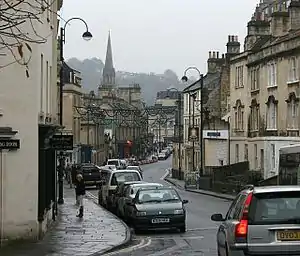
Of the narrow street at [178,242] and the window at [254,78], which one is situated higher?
the window at [254,78]

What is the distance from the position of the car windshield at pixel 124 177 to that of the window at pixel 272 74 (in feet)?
59.3

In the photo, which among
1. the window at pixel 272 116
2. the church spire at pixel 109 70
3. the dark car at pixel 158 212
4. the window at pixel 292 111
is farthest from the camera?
the church spire at pixel 109 70

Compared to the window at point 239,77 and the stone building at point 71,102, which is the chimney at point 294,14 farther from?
the stone building at point 71,102

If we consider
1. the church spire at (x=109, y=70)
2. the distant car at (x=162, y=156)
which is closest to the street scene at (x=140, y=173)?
the church spire at (x=109, y=70)

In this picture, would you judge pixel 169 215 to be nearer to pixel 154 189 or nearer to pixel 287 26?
pixel 154 189

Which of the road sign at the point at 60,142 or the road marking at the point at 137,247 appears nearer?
the road marking at the point at 137,247

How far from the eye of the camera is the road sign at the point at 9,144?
1953cm

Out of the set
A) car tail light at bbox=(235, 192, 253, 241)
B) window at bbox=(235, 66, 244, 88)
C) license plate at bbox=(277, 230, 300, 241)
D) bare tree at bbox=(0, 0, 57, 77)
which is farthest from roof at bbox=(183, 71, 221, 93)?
license plate at bbox=(277, 230, 300, 241)

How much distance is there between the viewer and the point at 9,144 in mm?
19688

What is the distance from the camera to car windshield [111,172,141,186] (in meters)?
36.1

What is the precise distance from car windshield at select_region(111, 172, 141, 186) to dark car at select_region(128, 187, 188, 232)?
34.0 feet

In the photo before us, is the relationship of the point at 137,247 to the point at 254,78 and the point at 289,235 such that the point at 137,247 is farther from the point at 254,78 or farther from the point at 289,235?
the point at 254,78

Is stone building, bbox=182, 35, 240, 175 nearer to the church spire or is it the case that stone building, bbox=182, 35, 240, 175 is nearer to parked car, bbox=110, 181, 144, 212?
the church spire

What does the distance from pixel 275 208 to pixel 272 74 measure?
40.4m
